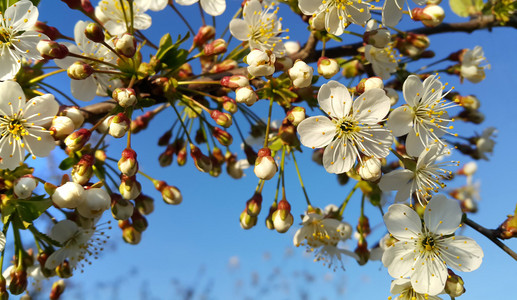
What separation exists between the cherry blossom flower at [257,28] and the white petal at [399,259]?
41.1 inches

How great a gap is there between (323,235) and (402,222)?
2.06ft

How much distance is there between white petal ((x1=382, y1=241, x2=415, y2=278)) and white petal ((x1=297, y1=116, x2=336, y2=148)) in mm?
555

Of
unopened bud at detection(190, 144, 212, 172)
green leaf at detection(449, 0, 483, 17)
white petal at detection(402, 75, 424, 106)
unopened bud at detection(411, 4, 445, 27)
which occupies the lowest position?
unopened bud at detection(190, 144, 212, 172)

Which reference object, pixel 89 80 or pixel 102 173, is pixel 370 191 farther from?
pixel 89 80

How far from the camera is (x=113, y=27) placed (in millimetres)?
2500

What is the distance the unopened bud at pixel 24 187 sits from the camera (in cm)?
179

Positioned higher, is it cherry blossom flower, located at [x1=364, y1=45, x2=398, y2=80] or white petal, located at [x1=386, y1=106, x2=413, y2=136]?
cherry blossom flower, located at [x1=364, y1=45, x2=398, y2=80]

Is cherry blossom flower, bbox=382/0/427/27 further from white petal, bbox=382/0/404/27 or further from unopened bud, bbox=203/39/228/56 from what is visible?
unopened bud, bbox=203/39/228/56

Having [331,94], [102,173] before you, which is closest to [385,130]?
[331,94]

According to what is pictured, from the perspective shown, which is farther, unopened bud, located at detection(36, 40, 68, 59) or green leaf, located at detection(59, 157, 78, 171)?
green leaf, located at detection(59, 157, 78, 171)

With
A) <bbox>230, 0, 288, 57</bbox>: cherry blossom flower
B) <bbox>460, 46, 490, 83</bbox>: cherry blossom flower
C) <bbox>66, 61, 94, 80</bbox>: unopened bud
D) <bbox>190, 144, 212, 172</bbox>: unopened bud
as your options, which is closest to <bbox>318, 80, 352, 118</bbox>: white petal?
<bbox>230, 0, 288, 57</bbox>: cherry blossom flower

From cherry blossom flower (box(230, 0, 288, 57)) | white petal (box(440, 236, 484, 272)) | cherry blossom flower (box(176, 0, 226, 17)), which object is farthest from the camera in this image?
cherry blossom flower (box(176, 0, 226, 17))

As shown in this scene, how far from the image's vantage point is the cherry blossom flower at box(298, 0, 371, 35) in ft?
6.31

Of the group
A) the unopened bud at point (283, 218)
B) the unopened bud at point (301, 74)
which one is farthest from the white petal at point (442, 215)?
the unopened bud at point (301, 74)
